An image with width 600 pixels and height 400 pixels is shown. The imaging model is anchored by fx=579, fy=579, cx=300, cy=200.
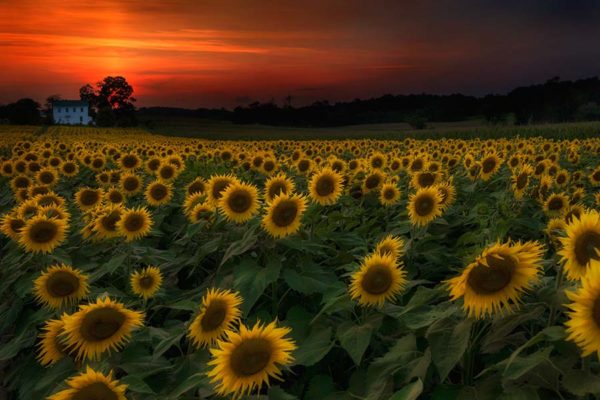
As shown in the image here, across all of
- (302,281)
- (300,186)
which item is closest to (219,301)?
(302,281)

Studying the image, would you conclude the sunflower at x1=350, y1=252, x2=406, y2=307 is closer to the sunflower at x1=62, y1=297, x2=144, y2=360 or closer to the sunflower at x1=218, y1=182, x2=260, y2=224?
the sunflower at x1=62, y1=297, x2=144, y2=360

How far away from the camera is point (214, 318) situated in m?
3.44

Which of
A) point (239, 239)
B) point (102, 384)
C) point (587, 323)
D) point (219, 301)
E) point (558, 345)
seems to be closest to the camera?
point (587, 323)

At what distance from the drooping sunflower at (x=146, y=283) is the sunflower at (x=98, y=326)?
129 cm

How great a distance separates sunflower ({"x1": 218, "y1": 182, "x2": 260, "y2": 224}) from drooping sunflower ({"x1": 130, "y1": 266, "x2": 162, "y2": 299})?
85cm

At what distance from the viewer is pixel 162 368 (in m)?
3.58

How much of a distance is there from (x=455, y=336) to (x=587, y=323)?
794 mm

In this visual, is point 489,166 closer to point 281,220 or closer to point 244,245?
point 281,220

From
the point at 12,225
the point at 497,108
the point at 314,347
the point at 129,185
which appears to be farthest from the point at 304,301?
the point at 497,108

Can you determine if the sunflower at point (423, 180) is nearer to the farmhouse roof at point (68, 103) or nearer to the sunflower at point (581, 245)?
the sunflower at point (581, 245)

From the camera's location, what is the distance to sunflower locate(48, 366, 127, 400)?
9.35 ft

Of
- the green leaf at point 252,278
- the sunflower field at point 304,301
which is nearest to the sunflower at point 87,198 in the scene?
the sunflower field at point 304,301

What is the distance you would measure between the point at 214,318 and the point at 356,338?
85cm

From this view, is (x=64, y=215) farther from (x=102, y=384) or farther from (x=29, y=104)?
(x=29, y=104)
